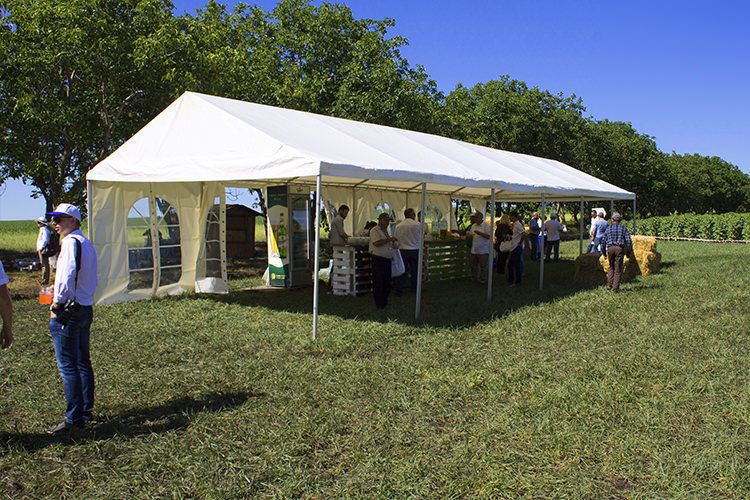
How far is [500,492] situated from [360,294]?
839cm

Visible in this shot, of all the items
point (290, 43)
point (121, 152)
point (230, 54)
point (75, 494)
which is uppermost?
point (290, 43)

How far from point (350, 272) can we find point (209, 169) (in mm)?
3913

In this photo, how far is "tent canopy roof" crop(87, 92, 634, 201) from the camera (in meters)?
8.12

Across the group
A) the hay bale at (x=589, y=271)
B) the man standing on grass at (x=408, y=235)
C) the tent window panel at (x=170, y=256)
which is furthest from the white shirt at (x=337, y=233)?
the hay bale at (x=589, y=271)

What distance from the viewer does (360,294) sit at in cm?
1197

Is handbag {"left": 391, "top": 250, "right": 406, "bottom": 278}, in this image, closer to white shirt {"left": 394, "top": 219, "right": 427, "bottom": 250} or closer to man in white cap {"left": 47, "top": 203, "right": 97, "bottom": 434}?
white shirt {"left": 394, "top": 219, "right": 427, "bottom": 250}

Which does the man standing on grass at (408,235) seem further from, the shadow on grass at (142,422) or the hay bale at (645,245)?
the hay bale at (645,245)

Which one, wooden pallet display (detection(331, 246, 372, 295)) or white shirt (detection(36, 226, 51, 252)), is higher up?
white shirt (detection(36, 226, 51, 252))

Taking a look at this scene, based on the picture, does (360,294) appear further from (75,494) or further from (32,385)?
(75,494)

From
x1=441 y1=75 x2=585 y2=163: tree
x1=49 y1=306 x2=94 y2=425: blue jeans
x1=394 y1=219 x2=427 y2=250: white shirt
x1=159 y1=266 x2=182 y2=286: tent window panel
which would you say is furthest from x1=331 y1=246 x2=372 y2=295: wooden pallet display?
x1=441 y1=75 x2=585 y2=163: tree

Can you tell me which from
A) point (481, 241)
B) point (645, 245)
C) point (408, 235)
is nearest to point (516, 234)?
point (481, 241)

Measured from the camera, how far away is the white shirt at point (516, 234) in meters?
12.8

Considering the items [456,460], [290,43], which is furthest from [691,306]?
[290,43]

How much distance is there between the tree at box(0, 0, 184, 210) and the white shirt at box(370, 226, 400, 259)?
330 inches
